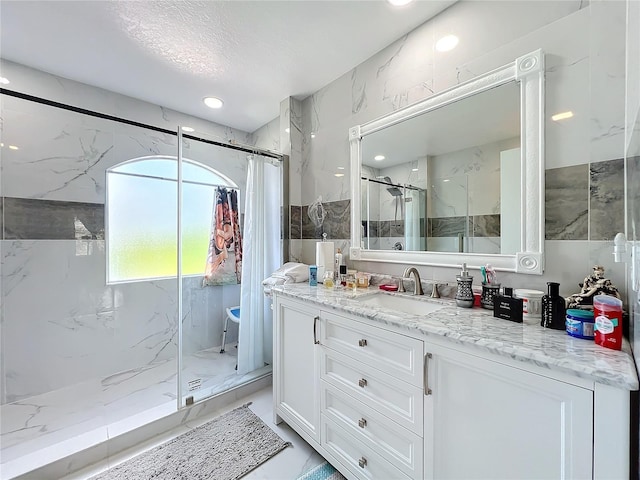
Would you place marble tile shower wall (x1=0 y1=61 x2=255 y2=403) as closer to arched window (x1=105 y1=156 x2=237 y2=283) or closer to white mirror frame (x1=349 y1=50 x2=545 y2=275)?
arched window (x1=105 y1=156 x2=237 y2=283)

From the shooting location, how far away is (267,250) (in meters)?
2.32

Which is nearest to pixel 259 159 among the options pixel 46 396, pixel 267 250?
pixel 267 250

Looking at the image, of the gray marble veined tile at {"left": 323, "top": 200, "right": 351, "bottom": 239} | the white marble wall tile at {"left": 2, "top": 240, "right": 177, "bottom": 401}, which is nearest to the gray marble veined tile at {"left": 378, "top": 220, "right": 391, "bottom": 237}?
the gray marble veined tile at {"left": 323, "top": 200, "right": 351, "bottom": 239}

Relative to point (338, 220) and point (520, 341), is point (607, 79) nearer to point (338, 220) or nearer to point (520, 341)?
point (520, 341)

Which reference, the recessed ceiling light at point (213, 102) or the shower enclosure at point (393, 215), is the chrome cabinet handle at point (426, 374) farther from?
the recessed ceiling light at point (213, 102)

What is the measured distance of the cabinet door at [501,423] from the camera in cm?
69

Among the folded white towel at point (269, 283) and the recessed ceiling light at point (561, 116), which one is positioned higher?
the recessed ceiling light at point (561, 116)

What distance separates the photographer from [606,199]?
1.01 m

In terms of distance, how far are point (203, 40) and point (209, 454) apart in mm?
2507

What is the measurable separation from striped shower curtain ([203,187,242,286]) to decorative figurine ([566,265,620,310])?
6.88 ft

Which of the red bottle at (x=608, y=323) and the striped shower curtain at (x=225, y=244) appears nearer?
the red bottle at (x=608, y=323)

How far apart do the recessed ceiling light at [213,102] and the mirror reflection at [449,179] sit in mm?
1493

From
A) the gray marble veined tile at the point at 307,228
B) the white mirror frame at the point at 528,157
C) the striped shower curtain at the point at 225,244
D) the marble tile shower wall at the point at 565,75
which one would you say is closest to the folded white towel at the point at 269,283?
the striped shower curtain at the point at 225,244

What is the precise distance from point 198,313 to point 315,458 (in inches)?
54.9
